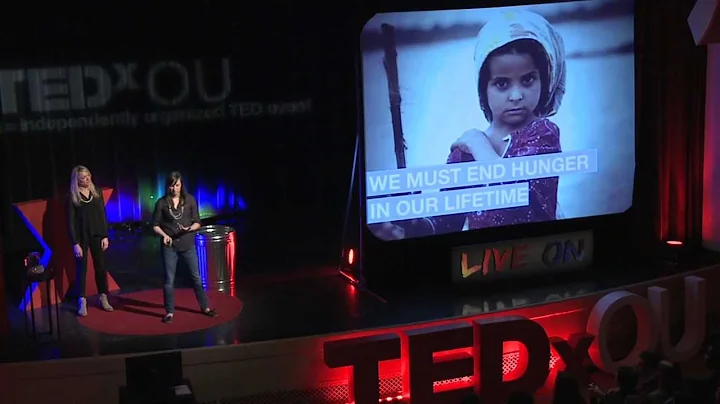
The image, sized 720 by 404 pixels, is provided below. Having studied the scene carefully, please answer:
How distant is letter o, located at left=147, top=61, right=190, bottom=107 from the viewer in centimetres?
742

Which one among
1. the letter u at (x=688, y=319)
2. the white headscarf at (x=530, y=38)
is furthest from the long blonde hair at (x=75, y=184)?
the letter u at (x=688, y=319)

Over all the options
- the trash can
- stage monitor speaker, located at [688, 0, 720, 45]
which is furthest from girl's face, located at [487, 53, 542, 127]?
A: stage monitor speaker, located at [688, 0, 720, 45]

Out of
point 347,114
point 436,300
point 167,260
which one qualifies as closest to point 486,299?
point 436,300

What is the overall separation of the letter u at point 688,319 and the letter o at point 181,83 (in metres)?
3.82

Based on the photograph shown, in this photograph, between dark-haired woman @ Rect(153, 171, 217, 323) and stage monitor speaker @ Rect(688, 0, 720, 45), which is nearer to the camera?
stage monitor speaker @ Rect(688, 0, 720, 45)

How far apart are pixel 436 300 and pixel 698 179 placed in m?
2.93

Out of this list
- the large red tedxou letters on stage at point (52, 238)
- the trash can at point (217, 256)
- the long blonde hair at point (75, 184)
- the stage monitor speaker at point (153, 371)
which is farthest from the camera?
the trash can at point (217, 256)

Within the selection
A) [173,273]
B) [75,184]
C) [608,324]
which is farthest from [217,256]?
[608,324]

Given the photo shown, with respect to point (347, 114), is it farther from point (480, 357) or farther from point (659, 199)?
point (659, 199)

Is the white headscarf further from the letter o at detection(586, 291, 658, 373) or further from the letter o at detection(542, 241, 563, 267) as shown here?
the letter o at detection(586, 291, 658, 373)

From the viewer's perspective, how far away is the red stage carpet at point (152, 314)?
22.5 feet

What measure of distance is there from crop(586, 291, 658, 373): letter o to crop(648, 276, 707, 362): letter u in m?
0.10

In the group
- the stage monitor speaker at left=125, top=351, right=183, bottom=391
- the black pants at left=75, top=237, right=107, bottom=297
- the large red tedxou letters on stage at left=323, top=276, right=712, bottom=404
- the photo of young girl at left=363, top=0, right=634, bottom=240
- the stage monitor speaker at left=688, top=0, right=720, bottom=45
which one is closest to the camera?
the stage monitor speaker at left=688, top=0, right=720, bottom=45

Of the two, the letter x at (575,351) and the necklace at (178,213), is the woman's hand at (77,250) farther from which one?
the letter x at (575,351)
